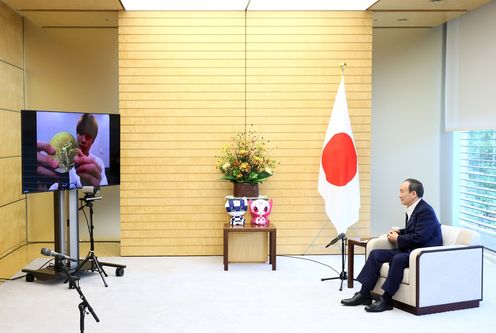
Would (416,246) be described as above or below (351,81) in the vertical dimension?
below

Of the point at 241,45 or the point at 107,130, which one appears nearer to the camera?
the point at 107,130

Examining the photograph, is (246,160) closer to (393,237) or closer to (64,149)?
(64,149)

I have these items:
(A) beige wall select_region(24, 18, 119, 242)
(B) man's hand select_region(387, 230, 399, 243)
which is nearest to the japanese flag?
(B) man's hand select_region(387, 230, 399, 243)

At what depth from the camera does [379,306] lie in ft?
19.7

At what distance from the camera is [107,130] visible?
7.75 meters

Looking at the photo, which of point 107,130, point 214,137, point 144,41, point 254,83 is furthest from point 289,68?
point 107,130

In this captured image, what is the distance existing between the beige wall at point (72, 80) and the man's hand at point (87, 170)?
263cm

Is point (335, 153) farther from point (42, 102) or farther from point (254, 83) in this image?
point (42, 102)

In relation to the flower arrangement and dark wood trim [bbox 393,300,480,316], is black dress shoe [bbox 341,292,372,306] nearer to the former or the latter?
dark wood trim [bbox 393,300,480,316]

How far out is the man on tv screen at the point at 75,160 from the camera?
6972mm

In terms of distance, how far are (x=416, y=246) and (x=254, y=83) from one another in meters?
3.67

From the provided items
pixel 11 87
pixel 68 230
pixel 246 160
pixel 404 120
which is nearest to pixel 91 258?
pixel 68 230

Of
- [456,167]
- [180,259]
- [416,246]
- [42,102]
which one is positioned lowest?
[180,259]

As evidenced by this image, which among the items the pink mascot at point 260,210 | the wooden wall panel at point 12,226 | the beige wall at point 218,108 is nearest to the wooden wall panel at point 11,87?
the wooden wall panel at point 12,226
